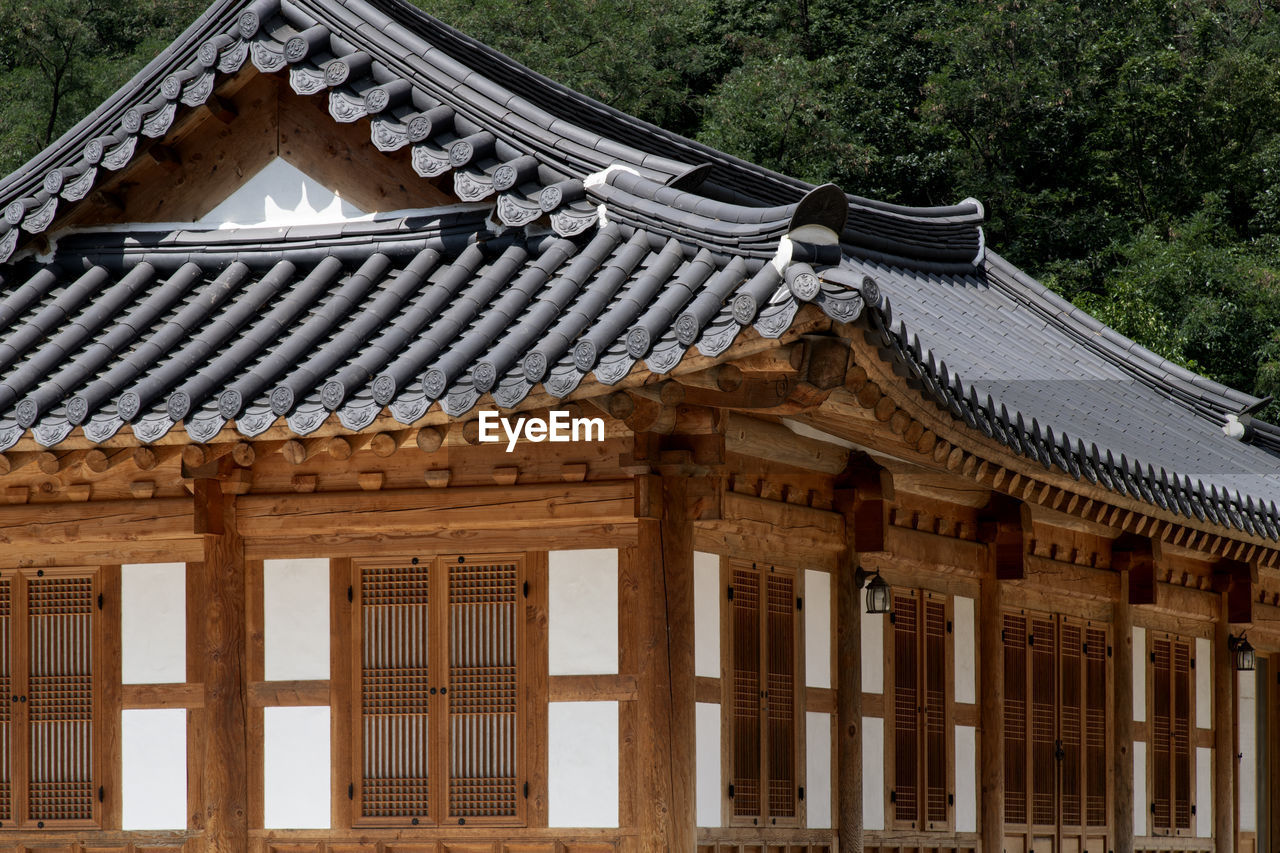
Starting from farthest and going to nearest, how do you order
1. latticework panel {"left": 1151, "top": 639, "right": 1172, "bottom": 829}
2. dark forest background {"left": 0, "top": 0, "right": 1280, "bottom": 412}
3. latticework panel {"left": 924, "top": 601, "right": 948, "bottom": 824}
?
dark forest background {"left": 0, "top": 0, "right": 1280, "bottom": 412}, latticework panel {"left": 1151, "top": 639, "right": 1172, "bottom": 829}, latticework panel {"left": 924, "top": 601, "right": 948, "bottom": 824}

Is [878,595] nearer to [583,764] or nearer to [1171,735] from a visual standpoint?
[583,764]

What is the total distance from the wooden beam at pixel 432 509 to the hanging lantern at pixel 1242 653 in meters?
8.12

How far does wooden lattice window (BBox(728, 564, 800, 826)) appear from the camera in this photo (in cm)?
789

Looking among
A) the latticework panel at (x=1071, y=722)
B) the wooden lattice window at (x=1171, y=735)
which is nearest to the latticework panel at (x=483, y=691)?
the latticework panel at (x=1071, y=722)

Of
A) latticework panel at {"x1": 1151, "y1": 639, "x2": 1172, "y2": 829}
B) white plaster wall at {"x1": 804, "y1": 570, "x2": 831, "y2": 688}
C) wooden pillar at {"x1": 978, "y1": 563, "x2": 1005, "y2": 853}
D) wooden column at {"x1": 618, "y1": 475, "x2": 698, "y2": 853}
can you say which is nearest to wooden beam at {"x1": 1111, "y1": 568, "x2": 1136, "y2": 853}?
latticework panel at {"x1": 1151, "y1": 639, "x2": 1172, "y2": 829}

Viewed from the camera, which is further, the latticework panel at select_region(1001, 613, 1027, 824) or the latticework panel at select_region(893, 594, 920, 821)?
the latticework panel at select_region(1001, 613, 1027, 824)

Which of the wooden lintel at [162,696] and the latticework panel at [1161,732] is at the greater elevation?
the wooden lintel at [162,696]

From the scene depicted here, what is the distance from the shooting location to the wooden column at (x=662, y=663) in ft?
23.0

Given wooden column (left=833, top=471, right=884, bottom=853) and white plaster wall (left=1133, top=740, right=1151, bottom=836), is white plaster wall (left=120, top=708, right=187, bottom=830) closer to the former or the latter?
wooden column (left=833, top=471, right=884, bottom=853)

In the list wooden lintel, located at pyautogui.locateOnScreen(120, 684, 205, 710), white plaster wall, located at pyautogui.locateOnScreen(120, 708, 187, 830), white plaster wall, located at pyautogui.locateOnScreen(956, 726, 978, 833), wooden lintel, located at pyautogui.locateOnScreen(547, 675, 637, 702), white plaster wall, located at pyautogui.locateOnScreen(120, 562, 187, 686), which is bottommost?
white plaster wall, located at pyautogui.locateOnScreen(956, 726, 978, 833)

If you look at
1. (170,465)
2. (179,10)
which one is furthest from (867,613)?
(179,10)

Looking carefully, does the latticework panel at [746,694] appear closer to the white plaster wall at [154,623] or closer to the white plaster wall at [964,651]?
the white plaster wall at [964,651]

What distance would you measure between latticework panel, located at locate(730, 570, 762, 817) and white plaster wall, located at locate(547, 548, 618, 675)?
2.60 feet

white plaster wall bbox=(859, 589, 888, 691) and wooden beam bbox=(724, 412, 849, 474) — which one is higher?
wooden beam bbox=(724, 412, 849, 474)
